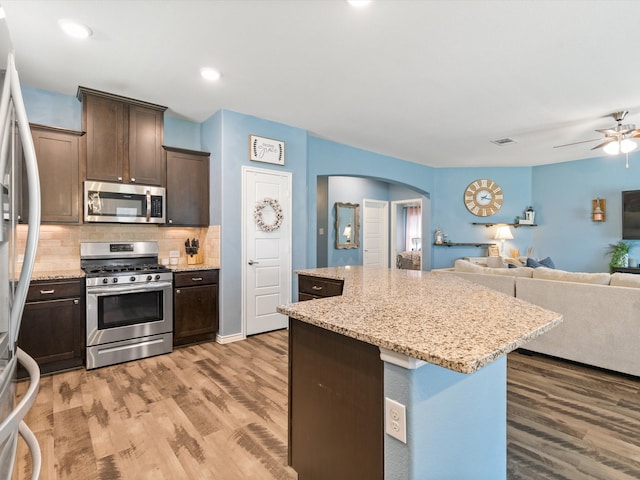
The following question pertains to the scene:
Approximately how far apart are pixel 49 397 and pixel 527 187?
7.99 meters

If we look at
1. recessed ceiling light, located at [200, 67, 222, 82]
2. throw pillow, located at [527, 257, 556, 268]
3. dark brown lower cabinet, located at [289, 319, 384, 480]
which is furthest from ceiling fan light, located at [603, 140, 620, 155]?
dark brown lower cabinet, located at [289, 319, 384, 480]

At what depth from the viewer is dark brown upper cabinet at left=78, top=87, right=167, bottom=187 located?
334cm

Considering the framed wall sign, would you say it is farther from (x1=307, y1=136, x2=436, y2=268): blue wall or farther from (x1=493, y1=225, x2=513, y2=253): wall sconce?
(x1=493, y1=225, x2=513, y2=253): wall sconce

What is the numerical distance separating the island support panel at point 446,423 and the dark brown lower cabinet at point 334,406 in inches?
3.0

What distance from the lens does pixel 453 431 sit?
3.96ft

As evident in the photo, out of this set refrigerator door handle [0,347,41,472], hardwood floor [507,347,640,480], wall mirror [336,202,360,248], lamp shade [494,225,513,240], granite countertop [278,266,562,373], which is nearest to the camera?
refrigerator door handle [0,347,41,472]

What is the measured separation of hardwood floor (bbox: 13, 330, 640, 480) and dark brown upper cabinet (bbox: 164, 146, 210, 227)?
61.8 inches

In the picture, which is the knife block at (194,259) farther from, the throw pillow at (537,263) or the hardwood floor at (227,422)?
the throw pillow at (537,263)

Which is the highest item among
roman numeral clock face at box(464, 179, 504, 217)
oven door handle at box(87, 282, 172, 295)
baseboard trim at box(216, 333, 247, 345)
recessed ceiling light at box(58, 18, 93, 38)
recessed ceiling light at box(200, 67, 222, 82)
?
recessed ceiling light at box(58, 18, 93, 38)

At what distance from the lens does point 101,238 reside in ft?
12.0

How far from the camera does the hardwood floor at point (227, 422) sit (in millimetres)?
1822

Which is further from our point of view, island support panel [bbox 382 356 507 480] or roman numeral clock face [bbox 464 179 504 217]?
roman numeral clock face [bbox 464 179 504 217]

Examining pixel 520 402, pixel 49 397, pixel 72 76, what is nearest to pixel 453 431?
pixel 520 402

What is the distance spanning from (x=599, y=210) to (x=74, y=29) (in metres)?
7.64
